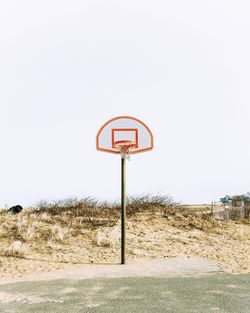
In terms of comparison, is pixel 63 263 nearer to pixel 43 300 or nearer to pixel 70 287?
pixel 70 287

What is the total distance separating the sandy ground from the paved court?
179 cm

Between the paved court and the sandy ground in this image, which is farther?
the sandy ground

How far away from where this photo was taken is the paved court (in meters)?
5.36

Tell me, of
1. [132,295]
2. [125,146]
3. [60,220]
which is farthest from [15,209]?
[132,295]

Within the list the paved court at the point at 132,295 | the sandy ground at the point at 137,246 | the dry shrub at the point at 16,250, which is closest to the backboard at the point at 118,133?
the sandy ground at the point at 137,246

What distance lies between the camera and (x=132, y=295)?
19.7ft

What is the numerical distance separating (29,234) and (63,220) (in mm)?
1992

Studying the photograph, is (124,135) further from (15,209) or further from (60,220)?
(15,209)

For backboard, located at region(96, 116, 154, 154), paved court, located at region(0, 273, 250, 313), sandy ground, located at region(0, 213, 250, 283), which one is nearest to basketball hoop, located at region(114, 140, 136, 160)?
backboard, located at region(96, 116, 154, 154)

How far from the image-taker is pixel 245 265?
9828 mm

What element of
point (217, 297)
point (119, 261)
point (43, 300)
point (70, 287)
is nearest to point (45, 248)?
point (119, 261)

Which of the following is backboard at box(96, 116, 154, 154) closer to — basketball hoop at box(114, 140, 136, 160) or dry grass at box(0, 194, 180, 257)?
basketball hoop at box(114, 140, 136, 160)

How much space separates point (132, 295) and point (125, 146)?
4.85 meters

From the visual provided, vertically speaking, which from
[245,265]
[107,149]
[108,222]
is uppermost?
[107,149]
